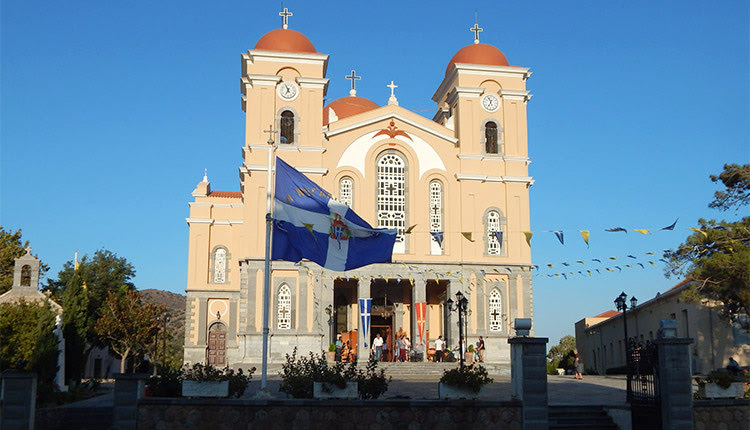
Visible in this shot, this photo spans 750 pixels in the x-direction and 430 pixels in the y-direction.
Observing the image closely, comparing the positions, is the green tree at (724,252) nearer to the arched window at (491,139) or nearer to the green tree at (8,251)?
the arched window at (491,139)

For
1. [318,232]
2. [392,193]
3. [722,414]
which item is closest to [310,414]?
[318,232]

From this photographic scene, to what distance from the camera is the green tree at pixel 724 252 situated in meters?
29.3

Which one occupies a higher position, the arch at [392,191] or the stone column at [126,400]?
the arch at [392,191]

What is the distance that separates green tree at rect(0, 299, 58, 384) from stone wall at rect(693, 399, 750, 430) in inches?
797

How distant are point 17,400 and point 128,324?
21.4 metres

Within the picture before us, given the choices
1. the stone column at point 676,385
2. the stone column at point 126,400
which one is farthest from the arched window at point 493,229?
the stone column at point 126,400

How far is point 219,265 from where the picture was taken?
4616 cm

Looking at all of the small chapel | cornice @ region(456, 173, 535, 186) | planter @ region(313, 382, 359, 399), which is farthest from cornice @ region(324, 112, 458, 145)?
planter @ region(313, 382, 359, 399)

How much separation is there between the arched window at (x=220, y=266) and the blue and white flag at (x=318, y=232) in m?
24.5

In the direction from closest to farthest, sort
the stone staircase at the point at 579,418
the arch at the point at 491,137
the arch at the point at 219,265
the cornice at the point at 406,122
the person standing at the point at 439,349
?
the stone staircase at the point at 579,418, the person standing at the point at 439,349, the cornice at the point at 406,122, the arch at the point at 491,137, the arch at the point at 219,265

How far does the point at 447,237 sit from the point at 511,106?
775 centimetres

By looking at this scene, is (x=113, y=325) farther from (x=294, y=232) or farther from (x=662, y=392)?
(x=662, y=392)

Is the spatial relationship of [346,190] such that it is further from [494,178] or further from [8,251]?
[8,251]

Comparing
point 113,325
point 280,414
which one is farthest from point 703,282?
point 113,325
